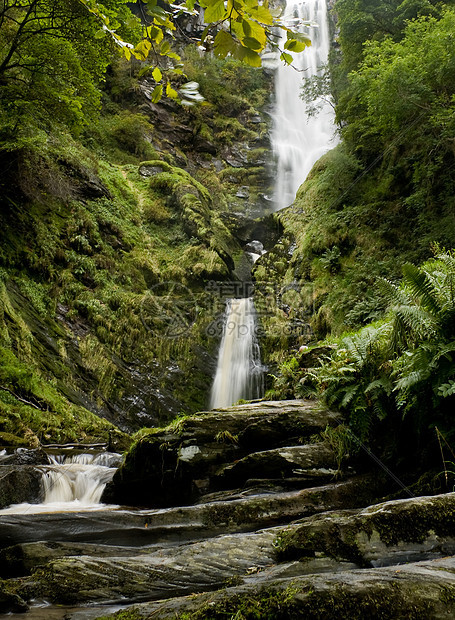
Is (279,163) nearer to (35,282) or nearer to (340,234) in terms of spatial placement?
(340,234)

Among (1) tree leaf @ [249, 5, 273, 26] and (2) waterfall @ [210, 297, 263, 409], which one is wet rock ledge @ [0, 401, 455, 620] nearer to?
(1) tree leaf @ [249, 5, 273, 26]

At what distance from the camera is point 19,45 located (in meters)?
8.05

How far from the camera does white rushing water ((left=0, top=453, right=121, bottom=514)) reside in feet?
14.4

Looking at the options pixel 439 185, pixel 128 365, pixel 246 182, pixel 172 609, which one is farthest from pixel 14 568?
pixel 246 182

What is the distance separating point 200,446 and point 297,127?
31603 mm

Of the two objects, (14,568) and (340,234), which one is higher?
(340,234)

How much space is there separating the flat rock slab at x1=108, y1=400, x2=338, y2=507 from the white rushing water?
56 centimetres

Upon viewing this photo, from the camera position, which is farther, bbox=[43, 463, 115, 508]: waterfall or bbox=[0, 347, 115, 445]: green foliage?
bbox=[0, 347, 115, 445]: green foliage

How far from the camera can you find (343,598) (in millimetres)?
1427

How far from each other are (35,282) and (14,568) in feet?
29.3

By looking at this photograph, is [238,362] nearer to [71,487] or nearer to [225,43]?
[71,487]

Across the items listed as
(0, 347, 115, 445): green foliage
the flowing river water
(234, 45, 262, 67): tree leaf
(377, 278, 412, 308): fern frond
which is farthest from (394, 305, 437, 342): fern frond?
(0, 347, 115, 445): green foliage

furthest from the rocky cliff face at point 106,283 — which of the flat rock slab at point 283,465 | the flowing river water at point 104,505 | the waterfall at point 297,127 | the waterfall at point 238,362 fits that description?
the waterfall at point 297,127

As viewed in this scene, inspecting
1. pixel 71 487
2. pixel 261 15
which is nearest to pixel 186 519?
pixel 71 487
